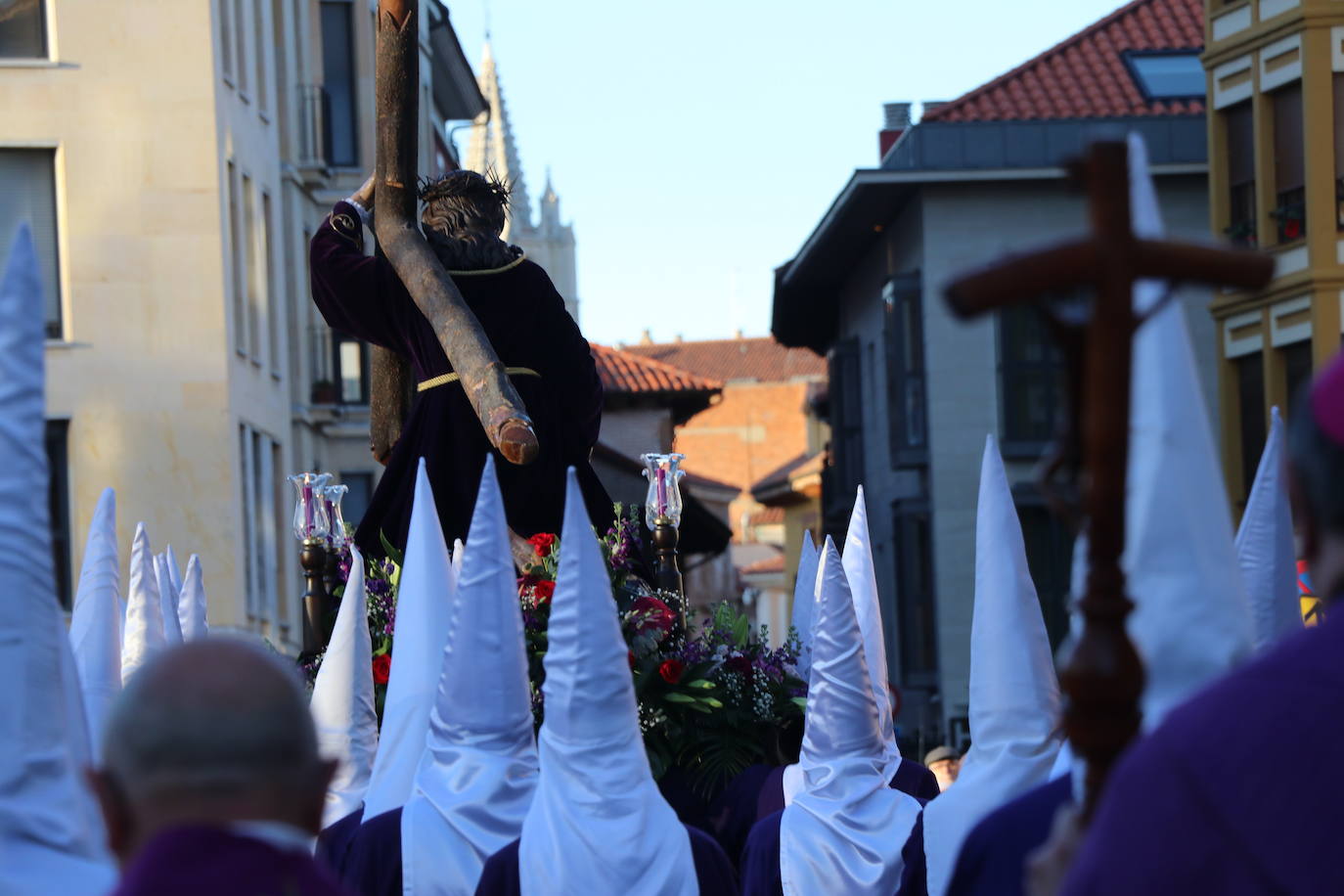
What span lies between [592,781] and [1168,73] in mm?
30718

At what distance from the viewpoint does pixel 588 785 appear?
5.17 meters

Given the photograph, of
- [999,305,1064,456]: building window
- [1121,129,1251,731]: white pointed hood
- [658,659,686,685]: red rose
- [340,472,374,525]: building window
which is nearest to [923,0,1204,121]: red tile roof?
[999,305,1064,456]: building window

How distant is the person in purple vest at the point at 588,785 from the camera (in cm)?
513

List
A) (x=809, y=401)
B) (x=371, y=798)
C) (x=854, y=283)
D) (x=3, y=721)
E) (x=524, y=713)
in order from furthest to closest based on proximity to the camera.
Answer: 1. (x=809, y=401)
2. (x=854, y=283)
3. (x=371, y=798)
4. (x=524, y=713)
5. (x=3, y=721)

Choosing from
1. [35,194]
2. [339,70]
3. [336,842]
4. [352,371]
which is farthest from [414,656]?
[339,70]

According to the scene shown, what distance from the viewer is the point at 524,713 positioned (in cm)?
570

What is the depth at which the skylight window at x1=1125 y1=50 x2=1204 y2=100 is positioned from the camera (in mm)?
33781

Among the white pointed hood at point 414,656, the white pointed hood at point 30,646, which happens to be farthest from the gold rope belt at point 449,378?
the white pointed hood at point 30,646

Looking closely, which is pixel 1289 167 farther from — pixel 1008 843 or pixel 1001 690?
pixel 1008 843

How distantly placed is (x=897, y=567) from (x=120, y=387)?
500 inches

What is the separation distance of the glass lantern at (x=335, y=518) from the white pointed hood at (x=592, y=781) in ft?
13.3

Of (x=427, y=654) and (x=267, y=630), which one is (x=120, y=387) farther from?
(x=427, y=654)

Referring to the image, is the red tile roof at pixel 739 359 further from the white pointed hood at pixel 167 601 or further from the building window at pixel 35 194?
the white pointed hood at pixel 167 601

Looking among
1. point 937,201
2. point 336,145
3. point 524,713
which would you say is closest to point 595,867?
point 524,713
